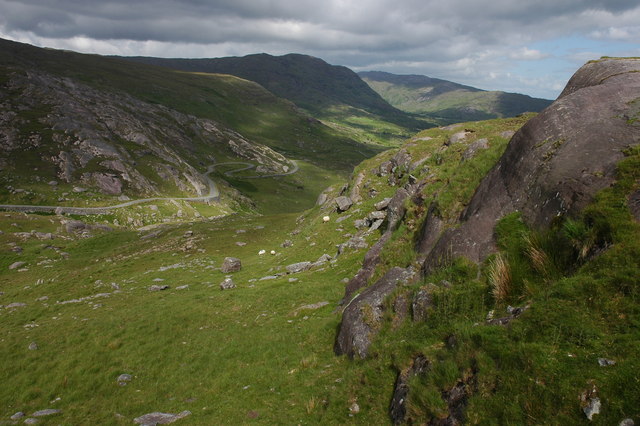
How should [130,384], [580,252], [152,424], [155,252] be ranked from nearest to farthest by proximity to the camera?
[580,252]
[152,424]
[130,384]
[155,252]

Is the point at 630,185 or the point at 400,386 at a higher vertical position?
the point at 630,185

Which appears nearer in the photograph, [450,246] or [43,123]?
[450,246]

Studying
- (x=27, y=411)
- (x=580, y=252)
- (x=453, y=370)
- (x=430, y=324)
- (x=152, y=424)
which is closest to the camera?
(x=453, y=370)

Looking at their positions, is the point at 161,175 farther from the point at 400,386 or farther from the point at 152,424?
the point at 400,386

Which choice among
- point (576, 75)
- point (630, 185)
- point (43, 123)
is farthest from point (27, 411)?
point (43, 123)

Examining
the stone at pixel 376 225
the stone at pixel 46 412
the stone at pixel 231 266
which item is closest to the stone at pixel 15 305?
the stone at pixel 231 266

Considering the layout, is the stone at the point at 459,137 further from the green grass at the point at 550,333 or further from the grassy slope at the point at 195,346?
the green grass at the point at 550,333

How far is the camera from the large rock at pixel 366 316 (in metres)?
15.7

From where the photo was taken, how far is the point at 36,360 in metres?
23.3

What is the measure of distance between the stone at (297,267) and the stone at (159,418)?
67.3ft

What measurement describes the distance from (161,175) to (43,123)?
47443 millimetres

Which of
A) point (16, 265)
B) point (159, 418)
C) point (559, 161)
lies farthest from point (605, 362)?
point (16, 265)

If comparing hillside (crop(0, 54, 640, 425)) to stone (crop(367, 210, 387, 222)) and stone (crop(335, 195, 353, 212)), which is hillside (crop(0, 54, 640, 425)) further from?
stone (crop(335, 195, 353, 212))

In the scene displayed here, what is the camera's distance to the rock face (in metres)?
12.9
